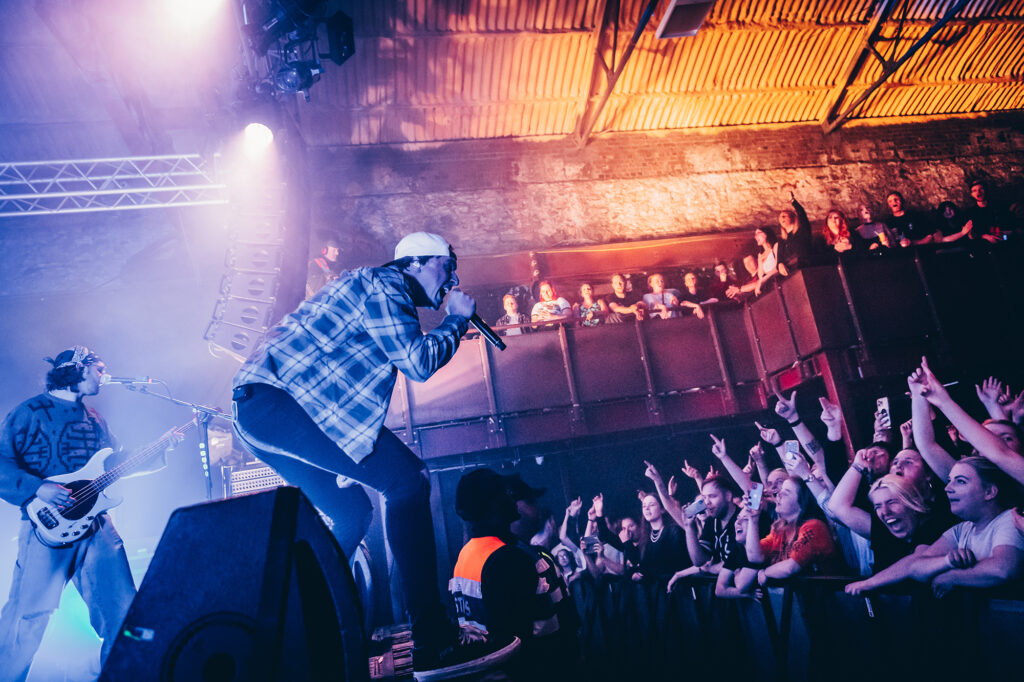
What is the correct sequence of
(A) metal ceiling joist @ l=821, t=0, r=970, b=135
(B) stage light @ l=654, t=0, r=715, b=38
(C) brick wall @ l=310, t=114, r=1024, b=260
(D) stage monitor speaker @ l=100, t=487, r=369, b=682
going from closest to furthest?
(D) stage monitor speaker @ l=100, t=487, r=369, b=682 < (B) stage light @ l=654, t=0, r=715, b=38 < (A) metal ceiling joist @ l=821, t=0, r=970, b=135 < (C) brick wall @ l=310, t=114, r=1024, b=260

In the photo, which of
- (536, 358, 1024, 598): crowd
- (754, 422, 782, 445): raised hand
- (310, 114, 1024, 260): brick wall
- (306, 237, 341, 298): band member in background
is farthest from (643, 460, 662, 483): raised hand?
(306, 237, 341, 298): band member in background

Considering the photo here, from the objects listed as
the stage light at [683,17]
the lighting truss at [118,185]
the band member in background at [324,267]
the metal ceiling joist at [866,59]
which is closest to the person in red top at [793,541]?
the stage light at [683,17]

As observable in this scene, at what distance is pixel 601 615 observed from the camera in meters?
6.11

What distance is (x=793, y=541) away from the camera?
4879mm

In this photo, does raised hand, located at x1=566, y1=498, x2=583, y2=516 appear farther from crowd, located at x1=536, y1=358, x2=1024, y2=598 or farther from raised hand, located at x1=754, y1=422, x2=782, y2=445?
raised hand, located at x1=754, y1=422, x2=782, y2=445

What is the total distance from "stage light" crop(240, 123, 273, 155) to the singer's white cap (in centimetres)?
471

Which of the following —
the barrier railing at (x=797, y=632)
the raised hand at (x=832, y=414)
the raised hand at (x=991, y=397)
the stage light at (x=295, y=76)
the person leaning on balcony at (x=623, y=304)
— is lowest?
the barrier railing at (x=797, y=632)

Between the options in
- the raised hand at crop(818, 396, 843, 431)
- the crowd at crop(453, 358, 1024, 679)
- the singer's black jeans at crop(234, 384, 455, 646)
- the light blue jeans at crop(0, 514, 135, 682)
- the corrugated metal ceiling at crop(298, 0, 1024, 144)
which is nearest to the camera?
the singer's black jeans at crop(234, 384, 455, 646)

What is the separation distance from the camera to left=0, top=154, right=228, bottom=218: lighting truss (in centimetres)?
→ 671

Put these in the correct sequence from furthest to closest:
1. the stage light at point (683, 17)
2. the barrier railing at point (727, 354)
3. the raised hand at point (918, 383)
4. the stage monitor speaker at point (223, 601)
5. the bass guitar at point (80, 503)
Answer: the stage light at point (683, 17) → the barrier railing at point (727, 354) → the raised hand at point (918, 383) → the bass guitar at point (80, 503) → the stage monitor speaker at point (223, 601)

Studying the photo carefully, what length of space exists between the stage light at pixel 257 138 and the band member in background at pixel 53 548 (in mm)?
3106

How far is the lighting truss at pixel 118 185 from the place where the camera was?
6711mm

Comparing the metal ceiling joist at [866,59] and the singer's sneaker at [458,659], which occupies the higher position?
the metal ceiling joist at [866,59]

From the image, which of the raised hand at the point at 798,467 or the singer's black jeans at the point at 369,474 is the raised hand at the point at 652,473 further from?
the singer's black jeans at the point at 369,474
